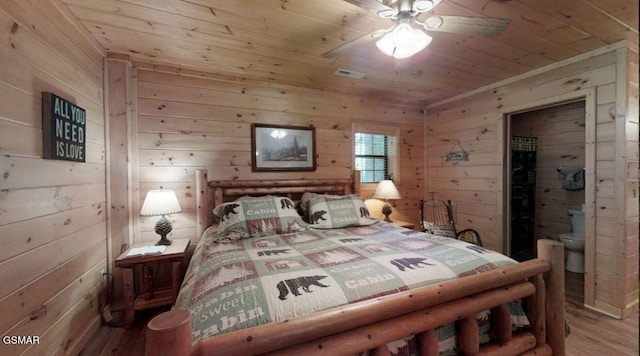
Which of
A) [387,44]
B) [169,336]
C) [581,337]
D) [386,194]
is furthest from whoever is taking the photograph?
[386,194]

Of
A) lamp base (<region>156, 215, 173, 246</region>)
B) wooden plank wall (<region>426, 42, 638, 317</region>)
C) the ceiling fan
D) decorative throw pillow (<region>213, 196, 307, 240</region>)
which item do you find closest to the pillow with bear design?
decorative throw pillow (<region>213, 196, 307, 240</region>)

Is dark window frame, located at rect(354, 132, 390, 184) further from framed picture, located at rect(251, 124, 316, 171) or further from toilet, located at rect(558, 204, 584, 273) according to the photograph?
toilet, located at rect(558, 204, 584, 273)

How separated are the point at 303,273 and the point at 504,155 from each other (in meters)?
2.97

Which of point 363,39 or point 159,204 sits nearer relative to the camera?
point 363,39

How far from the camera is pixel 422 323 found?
3.39ft

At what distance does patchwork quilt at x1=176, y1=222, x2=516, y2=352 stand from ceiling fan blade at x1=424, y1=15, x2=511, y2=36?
1289 millimetres

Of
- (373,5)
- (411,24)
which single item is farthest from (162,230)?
(411,24)

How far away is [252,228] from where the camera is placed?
216cm

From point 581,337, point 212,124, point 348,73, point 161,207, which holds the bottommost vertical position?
point 581,337

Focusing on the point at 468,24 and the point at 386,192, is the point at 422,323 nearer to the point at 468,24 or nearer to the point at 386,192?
the point at 468,24

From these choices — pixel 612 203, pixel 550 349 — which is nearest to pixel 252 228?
pixel 550 349

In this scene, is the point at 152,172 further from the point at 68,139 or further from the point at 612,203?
the point at 612,203

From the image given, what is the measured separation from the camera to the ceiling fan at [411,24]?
130 cm

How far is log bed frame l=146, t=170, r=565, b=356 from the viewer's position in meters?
0.74
